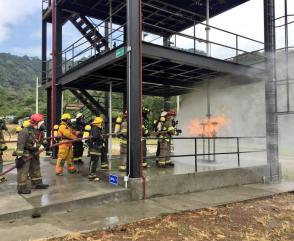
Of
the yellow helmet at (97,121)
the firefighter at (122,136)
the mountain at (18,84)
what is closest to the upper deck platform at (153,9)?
the firefighter at (122,136)

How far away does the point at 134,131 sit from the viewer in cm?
791

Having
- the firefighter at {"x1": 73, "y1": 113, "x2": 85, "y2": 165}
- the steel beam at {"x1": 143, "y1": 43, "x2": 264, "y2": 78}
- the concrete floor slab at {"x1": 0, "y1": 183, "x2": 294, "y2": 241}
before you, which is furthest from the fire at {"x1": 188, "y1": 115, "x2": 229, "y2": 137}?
the firefighter at {"x1": 73, "y1": 113, "x2": 85, "y2": 165}

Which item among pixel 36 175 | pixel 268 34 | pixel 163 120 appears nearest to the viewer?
pixel 36 175

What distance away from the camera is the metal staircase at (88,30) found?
12250 millimetres

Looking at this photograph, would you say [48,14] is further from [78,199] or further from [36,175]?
[78,199]

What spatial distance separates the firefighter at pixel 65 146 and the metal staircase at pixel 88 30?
3600mm

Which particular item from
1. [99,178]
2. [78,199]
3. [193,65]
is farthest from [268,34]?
[78,199]

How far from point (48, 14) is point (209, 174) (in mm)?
9387

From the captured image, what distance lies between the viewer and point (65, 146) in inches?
376

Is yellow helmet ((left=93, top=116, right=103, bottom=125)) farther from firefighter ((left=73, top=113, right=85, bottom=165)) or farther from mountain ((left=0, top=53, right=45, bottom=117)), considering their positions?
mountain ((left=0, top=53, right=45, bottom=117))

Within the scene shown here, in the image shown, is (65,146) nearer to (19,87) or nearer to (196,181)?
(196,181)

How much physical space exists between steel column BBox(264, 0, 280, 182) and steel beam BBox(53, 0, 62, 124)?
7.53 meters

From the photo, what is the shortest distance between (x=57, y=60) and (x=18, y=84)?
3751 inches

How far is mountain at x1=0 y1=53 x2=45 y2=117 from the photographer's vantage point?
68.8 metres
